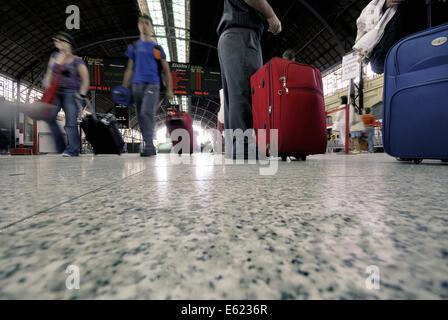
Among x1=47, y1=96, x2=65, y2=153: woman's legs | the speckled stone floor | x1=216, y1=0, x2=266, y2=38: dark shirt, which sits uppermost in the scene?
x1=216, y1=0, x2=266, y2=38: dark shirt

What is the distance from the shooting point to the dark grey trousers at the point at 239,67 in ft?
4.98

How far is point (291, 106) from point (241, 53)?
1.66 ft

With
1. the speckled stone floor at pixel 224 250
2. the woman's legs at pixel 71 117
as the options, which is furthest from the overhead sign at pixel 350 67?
the speckled stone floor at pixel 224 250

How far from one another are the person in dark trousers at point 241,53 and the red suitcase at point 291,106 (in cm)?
11

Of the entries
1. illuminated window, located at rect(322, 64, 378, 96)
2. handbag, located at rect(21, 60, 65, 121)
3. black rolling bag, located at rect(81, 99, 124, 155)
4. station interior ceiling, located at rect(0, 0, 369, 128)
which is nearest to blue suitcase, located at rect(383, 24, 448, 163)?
handbag, located at rect(21, 60, 65, 121)

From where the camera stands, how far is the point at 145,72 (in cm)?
236

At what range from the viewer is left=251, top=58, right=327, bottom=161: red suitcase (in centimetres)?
145

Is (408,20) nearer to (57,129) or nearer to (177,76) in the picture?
(57,129)

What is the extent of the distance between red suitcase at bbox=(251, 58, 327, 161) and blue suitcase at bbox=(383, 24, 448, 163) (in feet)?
1.32

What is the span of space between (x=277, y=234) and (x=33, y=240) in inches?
7.5

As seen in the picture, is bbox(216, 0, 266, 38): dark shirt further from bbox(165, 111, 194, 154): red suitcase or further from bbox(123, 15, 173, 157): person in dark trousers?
bbox(165, 111, 194, 154): red suitcase

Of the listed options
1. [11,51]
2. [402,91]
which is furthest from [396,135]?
[11,51]

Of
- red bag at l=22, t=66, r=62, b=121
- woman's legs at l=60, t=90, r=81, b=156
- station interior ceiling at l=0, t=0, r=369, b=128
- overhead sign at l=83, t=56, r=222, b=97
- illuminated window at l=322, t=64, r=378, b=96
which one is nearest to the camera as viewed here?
red bag at l=22, t=66, r=62, b=121

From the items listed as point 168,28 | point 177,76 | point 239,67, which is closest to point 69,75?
point 239,67
